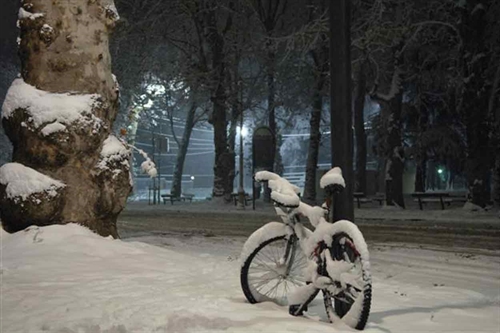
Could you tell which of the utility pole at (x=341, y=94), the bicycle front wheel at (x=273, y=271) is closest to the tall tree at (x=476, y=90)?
the bicycle front wheel at (x=273, y=271)

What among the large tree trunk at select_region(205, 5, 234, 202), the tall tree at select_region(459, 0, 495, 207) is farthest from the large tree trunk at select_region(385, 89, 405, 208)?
the large tree trunk at select_region(205, 5, 234, 202)

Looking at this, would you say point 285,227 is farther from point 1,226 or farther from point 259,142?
point 259,142

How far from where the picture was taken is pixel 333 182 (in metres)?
4.85

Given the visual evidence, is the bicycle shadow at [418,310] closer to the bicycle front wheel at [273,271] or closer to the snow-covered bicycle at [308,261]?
the snow-covered bicycle at [308,261]

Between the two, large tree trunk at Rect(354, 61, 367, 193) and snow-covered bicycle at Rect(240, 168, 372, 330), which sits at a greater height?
large tree trunk at Rect(354, 61, 367, 193)

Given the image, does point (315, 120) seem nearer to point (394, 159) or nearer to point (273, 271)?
point (394, 159)

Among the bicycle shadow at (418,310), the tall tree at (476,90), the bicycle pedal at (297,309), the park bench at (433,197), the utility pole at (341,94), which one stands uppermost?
the tall tree at (476,90)

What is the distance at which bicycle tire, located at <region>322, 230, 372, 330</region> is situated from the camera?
445cm

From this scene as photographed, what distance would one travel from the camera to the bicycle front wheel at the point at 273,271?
5.39 m

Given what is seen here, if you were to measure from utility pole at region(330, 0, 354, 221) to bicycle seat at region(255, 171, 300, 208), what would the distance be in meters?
0.42

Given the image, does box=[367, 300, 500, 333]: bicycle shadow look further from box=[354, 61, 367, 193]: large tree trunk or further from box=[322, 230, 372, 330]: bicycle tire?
box=[354, 61, 367, 193]: large tree trunk

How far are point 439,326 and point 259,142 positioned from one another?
67.4 ft

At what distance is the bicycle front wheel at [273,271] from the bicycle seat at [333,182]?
71 cm

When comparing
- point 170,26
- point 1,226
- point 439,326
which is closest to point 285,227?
point 439,326
